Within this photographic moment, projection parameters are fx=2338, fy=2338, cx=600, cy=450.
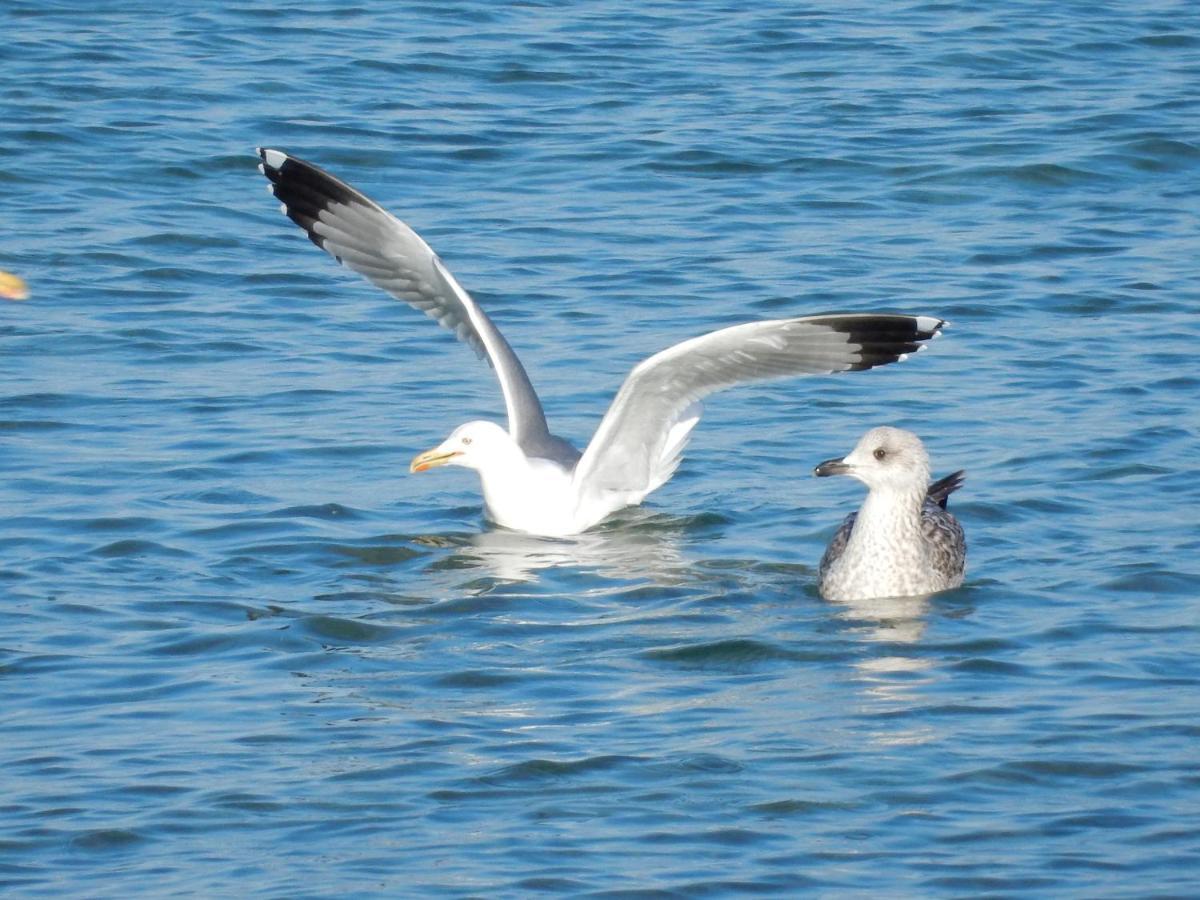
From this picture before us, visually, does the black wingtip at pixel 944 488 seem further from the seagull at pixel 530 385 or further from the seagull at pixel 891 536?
the seagull at pixel 530 385

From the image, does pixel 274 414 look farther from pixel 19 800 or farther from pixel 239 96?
pixel 239 96

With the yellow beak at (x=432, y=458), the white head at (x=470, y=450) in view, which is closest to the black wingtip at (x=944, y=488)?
the white head at (x=470, y=450)

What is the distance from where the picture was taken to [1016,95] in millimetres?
18391

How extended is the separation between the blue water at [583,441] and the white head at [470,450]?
33cm

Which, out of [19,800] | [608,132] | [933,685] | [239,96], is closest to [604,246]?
[608,132]

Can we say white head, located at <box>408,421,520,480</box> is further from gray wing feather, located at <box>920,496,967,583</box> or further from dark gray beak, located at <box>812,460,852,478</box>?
gray wing feather, located at <box>920,496,967,583</box>

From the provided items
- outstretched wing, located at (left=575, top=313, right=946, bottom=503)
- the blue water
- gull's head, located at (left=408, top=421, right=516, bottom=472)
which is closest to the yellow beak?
gull's head, located at (left=408, top=421, right=516, bottom=472)

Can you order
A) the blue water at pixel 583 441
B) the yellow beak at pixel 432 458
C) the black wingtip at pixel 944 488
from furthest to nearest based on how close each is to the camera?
1. the yellow beak at pixel 432 458
2. the black wingtip at pixel 944 488
3. the blue water at pixel 583 441

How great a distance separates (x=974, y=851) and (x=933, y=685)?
1489 mm

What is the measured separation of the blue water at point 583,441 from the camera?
265 inches

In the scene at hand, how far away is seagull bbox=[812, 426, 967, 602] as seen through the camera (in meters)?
9.10

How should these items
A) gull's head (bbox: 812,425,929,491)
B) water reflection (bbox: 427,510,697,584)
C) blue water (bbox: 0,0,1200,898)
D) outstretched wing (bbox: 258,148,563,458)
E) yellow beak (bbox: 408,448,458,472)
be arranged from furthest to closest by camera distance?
outstretched wing (bbox: 258,148,563,458)
yellow beak (bbox: 408,448,458,472)
water reflection (bbox: 427,510,697,584)
gull's head (bbox: 812,425,929,491)
blue water (bbox: 0,0,1200,898)

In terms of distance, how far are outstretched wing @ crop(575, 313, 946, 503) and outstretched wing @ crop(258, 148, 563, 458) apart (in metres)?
0.62

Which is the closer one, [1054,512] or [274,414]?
[1054,512]
